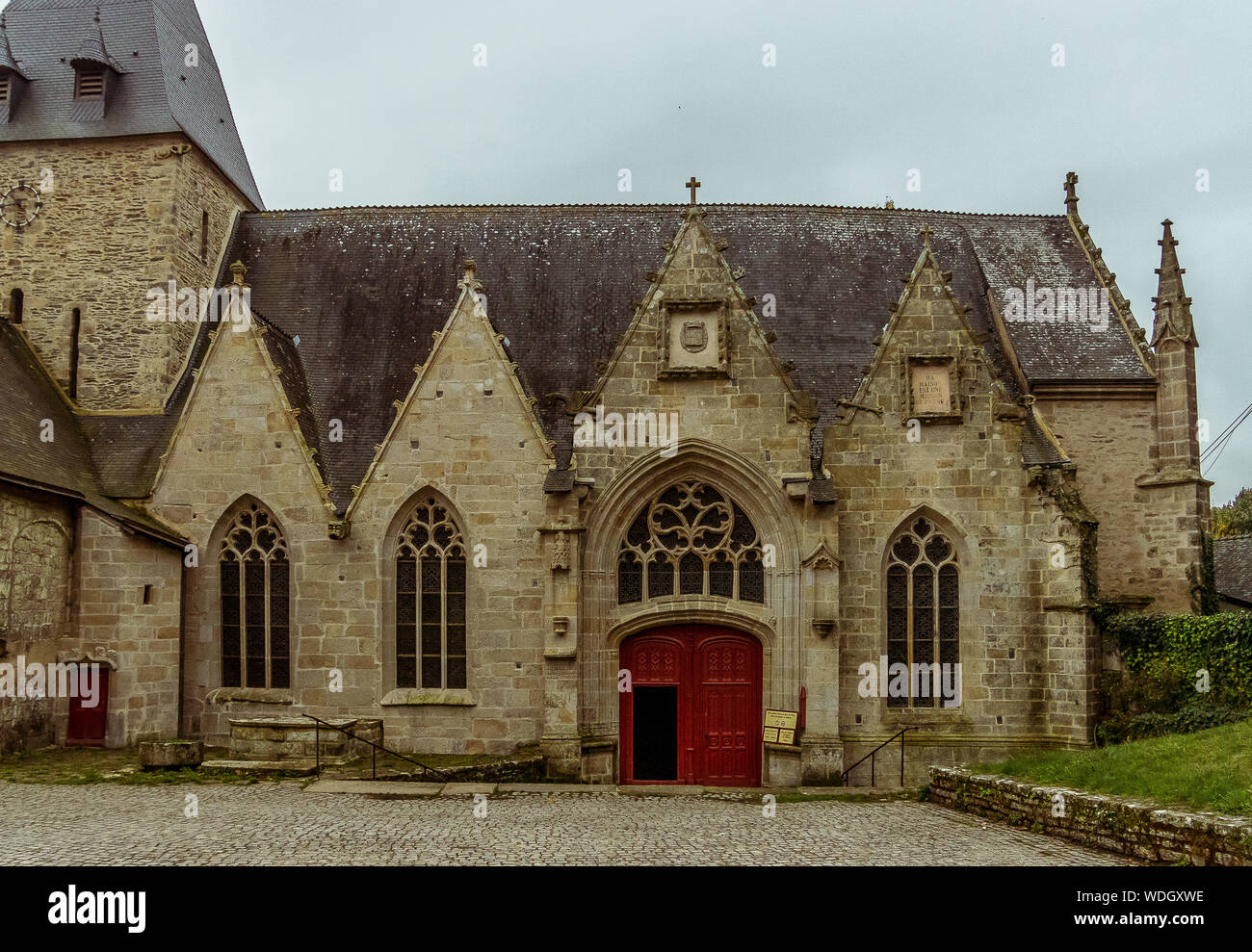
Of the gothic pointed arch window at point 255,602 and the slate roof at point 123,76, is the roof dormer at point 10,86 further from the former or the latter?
the gothic pointed arch window at point 255,602

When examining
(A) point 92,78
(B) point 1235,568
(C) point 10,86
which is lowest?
(B) point 1235,568

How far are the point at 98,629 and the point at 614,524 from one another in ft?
30.5

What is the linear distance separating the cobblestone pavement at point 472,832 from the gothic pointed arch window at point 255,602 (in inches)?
165

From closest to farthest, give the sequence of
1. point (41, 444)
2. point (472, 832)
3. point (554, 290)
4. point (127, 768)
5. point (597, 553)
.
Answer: point (472, 832), point (127, 768), point (597, 553), point (41, 444), point (554, 290)

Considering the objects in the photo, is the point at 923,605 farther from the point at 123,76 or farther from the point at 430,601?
the point at 123,76

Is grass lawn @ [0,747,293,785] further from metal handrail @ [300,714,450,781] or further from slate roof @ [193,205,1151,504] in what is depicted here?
slate roof @ [193,205,1151,504]

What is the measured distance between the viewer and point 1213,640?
698 inches

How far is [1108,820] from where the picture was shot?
11891mm

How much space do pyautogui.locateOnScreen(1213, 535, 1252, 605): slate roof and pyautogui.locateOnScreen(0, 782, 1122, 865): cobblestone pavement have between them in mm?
25966

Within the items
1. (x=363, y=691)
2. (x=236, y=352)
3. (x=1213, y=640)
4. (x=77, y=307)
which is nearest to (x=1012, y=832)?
(x=1213, y=640)

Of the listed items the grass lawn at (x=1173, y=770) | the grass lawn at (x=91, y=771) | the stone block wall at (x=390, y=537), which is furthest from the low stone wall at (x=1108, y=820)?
the grass lawn at (x=91, y=771)

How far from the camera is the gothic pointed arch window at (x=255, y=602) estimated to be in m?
19.6

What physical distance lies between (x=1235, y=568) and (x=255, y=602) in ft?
110

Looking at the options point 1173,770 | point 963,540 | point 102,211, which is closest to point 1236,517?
point 963,540
